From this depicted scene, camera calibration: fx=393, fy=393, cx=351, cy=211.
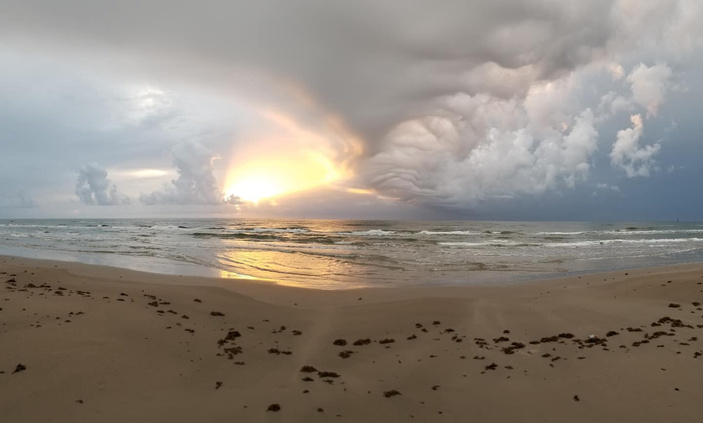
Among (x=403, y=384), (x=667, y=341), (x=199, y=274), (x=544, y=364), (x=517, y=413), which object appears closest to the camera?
(x=517, y=413)

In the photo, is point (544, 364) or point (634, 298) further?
point (634, 298)

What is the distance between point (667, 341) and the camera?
7.59 metres

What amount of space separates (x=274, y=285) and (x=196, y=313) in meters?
5.51

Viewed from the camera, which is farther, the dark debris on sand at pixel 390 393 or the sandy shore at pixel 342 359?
the dark debris on sand at pixel 390 393

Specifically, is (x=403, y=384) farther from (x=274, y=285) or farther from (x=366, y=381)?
(x=274, y=285)

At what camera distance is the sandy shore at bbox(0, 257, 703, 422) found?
16.6 feet

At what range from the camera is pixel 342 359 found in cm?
713

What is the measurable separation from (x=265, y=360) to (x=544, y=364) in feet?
15.8

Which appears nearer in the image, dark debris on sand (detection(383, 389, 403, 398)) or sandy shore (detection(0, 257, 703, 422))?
sandy shore (detection(0, 257, 703, 422))

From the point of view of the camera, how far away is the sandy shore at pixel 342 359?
5.07 metres

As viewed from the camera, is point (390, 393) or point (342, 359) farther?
point (342, 359)

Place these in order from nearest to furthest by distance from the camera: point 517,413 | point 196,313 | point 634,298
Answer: point 517,413
point 196,313
point 634,298

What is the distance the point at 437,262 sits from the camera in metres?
24.3

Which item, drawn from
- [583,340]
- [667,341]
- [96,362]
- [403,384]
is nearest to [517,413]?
[403,384]
